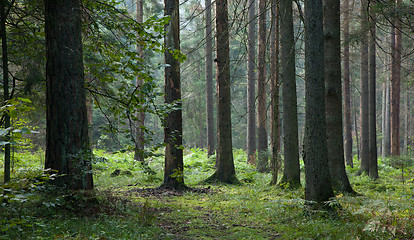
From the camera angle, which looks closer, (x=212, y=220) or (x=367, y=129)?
(x=212, y=220)

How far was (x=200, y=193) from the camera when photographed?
29.7 ft

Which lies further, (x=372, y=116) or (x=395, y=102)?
(x=395, y=102)

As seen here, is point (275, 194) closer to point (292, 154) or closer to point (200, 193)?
point (292, 154)

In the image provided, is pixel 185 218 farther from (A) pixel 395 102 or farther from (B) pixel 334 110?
(A) pixel 395 102

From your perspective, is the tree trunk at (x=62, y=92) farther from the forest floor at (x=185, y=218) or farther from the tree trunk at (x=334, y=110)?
the tree trunk at (x=334, y=110)

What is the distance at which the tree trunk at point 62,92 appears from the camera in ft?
16.8

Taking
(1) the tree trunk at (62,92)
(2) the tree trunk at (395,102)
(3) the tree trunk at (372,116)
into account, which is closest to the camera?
(1) the tree trunk at (62,92)

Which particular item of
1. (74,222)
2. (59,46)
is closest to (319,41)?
(59,46)

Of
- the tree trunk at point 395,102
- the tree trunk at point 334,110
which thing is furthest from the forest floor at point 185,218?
the tree trunk at point 395,102

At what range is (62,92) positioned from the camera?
515cm

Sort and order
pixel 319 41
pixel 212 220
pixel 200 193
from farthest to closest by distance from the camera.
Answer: pixel 200 193, pixel 212 220, pixel 319 41

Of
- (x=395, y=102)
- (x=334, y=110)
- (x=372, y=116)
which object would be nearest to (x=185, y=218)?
(x=334, y=110)

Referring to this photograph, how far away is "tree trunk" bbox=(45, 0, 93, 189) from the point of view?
513 centimetres

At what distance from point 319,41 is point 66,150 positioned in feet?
15.7
